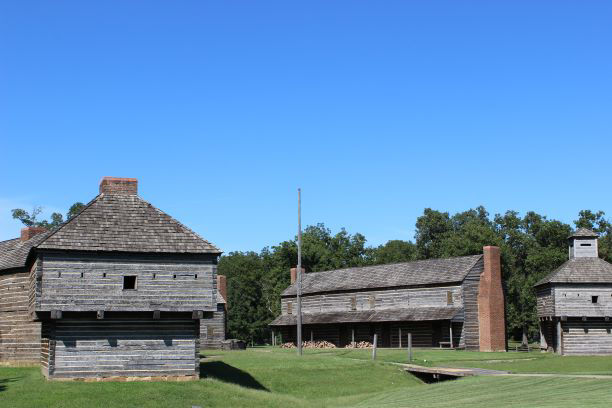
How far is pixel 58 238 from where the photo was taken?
3052 centimetres

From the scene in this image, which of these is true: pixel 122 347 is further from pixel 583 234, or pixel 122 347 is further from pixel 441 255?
pixel 441 255

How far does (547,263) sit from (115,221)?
55.9m

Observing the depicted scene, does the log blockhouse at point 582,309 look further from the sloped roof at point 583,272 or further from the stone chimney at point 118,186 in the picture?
the stone chimney at point 118,186

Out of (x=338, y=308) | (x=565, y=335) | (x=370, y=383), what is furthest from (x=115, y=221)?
(x=338, y=308)

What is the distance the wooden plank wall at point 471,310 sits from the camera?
57.3m

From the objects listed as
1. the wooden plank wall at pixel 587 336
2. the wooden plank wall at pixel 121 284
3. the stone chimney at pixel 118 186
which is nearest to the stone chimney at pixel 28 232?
the stone chimney at pixel 118 186

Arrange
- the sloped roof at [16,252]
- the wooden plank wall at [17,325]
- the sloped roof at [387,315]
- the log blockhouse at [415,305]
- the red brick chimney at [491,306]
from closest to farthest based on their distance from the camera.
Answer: the wooden plank wall at [17,325]
the sloped roof at [16,252]
the red brick chimney at [491,306]
the log blockhouse at [415,305]
the sloped roof at [387,315]

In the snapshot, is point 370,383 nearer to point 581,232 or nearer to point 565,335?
point 565,335

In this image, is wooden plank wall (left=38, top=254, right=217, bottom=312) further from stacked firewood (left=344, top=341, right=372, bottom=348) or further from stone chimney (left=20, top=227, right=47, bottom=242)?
stacked firewood (left=344, top=341, right=372, bottom=348)

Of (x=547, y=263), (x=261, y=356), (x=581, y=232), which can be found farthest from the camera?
(x=547, y=263)

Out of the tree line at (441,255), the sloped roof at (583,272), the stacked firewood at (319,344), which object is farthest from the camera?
the tree line at (441,255)

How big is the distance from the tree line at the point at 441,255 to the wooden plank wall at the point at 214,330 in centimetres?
2447

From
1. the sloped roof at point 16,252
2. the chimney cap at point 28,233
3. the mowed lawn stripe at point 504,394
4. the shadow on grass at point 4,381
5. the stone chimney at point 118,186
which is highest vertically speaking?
the stone chimney at point 118,186

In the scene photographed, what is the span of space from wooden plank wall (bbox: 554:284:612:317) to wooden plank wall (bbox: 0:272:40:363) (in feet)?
110
